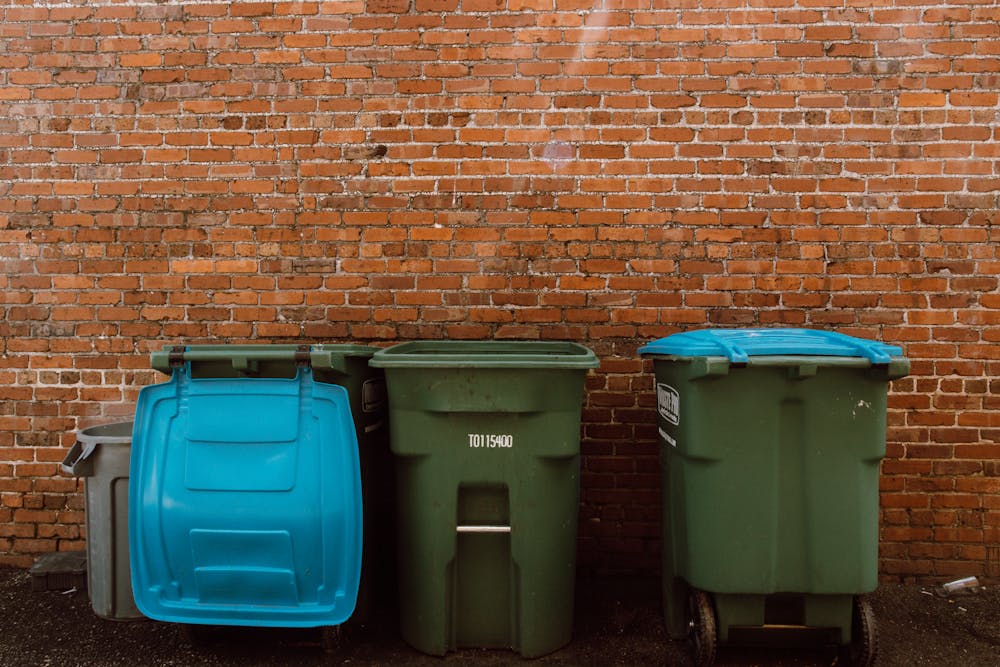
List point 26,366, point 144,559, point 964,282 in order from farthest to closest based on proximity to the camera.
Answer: point 26,366
point 964,282
point 144,559

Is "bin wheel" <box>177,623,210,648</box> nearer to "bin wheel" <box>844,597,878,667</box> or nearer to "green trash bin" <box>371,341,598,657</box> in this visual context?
"green trash bin" <box>371,341,598,657</box>

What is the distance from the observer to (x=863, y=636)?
2328mm

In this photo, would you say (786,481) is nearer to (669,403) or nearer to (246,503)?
(669,403)

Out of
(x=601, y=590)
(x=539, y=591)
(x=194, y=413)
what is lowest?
(x=601, y=590)

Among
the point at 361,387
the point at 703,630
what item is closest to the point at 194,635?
the point at 361,387

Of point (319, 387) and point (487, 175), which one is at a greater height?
point (487, 175)

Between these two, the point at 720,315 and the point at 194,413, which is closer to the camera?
the point at 194,413

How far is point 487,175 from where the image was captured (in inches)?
129

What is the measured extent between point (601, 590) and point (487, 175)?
227 cm

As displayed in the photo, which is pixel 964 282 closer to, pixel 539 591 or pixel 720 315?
pixel 720 315

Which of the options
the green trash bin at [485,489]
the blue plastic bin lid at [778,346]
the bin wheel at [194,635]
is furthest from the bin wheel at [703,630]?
the bin wheel at [194,635]

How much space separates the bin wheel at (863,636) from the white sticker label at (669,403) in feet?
3.17

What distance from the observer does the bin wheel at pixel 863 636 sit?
2316 mm

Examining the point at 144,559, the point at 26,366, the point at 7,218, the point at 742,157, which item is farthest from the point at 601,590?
the point at 7,218
